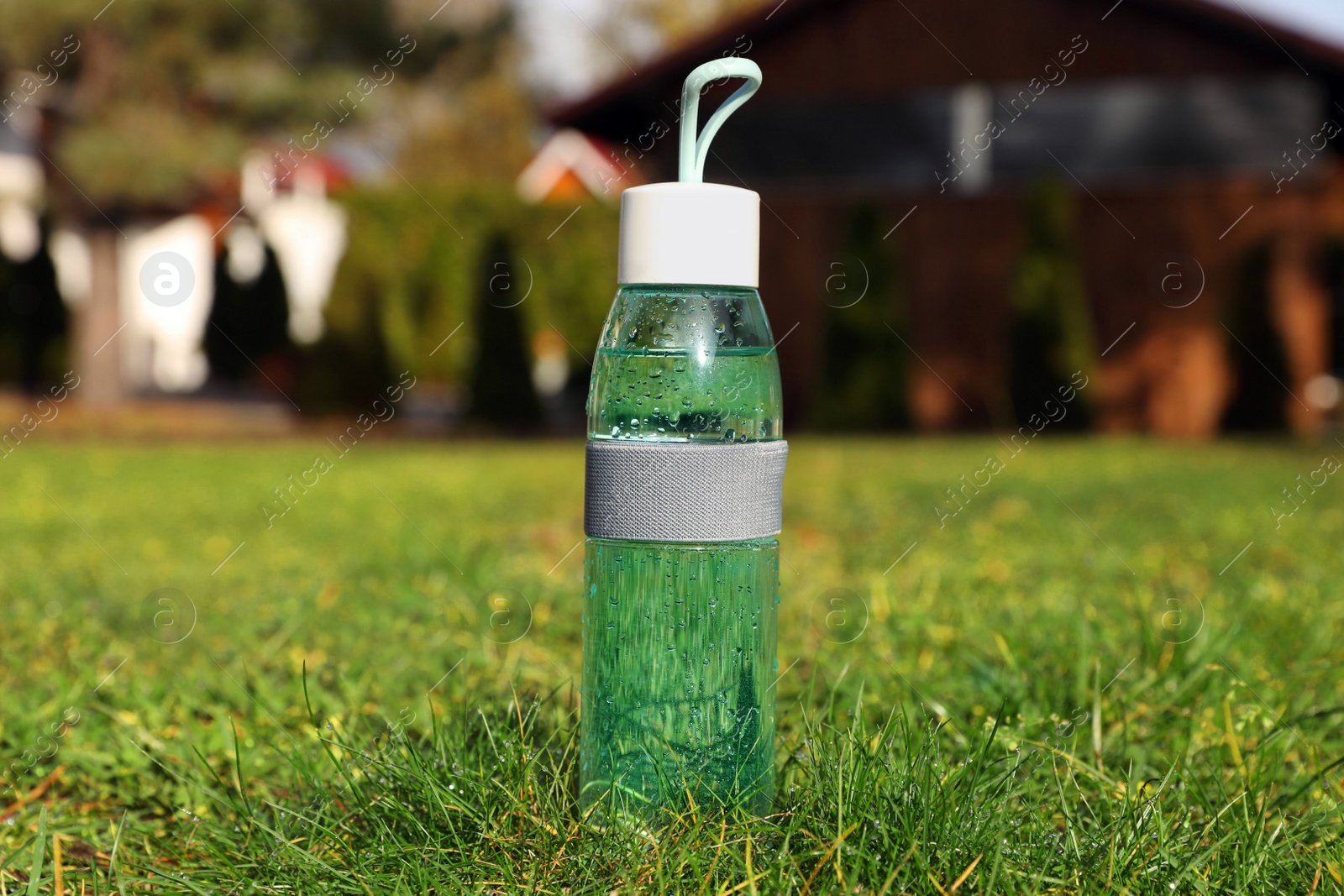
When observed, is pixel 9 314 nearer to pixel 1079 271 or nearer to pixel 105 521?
Result: pixel 105 521

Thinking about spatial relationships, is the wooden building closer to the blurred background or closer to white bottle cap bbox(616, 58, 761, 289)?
the blurred background

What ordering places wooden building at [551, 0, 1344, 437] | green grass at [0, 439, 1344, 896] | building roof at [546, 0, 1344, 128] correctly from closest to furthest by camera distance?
green grass at [0, 439, 1344, 896], building roof at [546, 0, 1344, 128], wooden building at [551, 0, 1344, 437]

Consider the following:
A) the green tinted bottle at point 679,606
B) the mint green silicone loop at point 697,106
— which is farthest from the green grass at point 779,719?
the mint green silicone loop at point 697,106

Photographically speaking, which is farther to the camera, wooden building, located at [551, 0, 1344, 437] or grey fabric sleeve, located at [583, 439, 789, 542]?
wooden building, located at [551, 0, 1344, 437]

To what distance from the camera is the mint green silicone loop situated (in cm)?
186

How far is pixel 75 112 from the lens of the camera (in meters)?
15.8

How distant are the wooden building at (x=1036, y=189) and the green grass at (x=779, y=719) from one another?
8.99 metres

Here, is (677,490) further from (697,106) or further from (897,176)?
(897,176)

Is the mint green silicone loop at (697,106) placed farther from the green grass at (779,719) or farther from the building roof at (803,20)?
the building roof at (803,20)

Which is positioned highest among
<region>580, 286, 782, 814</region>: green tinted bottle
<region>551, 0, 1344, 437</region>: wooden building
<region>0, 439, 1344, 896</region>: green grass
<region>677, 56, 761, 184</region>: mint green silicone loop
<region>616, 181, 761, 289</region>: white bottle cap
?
<region>551, 0, 1344, 437</region>: wooden building

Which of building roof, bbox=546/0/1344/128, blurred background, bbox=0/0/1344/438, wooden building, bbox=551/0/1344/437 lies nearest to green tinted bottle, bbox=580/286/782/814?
blurred background, bbox=0/0/1344/438

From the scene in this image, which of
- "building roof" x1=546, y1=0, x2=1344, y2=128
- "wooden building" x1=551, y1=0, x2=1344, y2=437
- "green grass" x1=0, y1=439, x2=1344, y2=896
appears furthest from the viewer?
"wooden building" x1=551, y1=0, x2=1344, y2=437

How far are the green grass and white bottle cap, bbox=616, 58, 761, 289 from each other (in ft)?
2.74

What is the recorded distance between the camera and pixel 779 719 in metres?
2.58
